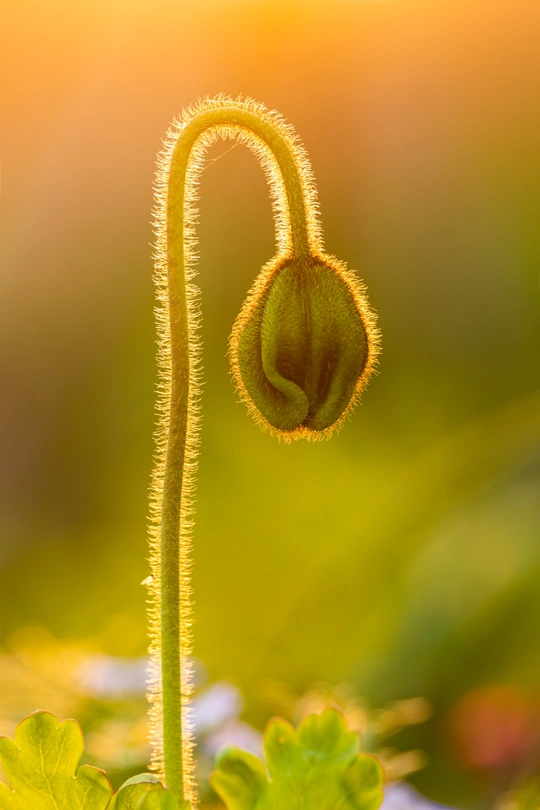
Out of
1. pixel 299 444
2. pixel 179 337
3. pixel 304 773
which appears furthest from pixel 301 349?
pixel 299 444

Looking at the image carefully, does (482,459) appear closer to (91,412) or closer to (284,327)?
(91,412)

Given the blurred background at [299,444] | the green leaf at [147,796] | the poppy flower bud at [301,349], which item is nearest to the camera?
the green leaf at [147,796]

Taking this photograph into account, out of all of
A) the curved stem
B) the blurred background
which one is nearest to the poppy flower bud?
the curved stem

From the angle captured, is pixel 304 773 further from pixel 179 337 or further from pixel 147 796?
pixel 179 337

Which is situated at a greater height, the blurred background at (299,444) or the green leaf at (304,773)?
the blurred background at (299,444)

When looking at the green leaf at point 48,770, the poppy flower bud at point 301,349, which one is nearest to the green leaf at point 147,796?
the green leaf at point 48,770

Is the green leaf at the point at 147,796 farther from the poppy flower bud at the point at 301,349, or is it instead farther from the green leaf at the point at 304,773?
the poppy flower bud at the point at 301,349

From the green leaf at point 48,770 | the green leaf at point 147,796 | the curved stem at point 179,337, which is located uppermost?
the curved stem at point 179,337
